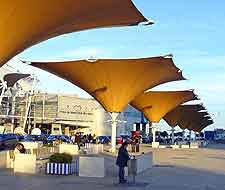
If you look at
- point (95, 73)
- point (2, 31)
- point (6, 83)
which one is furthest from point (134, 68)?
point (6, 83)

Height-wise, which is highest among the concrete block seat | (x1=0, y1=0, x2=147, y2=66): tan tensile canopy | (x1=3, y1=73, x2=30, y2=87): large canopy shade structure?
(x1=3, y1=73, x2=30, y2=87): large canopy shade structure

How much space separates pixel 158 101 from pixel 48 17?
4679 centimetres

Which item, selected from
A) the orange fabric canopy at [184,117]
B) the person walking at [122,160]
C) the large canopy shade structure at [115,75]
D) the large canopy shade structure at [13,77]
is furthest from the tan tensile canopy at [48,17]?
the orange fabric canopy at [184,117]

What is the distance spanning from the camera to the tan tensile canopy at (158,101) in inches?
2457

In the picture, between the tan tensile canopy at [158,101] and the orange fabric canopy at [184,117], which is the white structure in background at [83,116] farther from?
the tan tensile canopy at [158,101]

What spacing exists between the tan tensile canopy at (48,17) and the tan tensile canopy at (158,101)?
4269 centimetres

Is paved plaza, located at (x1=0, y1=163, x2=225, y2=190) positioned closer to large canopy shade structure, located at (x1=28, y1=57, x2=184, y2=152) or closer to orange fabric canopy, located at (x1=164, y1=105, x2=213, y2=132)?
large canopy shade structure, located at (x1=28, y1=57, x2=184, y2=152)

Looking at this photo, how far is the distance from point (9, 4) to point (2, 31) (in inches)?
40.1

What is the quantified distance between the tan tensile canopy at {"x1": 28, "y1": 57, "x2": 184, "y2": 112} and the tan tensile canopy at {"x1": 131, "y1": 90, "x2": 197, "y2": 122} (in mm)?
15847

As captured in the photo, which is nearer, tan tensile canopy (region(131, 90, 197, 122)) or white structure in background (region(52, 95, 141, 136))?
tan tensile canopy (region(131, 90, 197, 122))

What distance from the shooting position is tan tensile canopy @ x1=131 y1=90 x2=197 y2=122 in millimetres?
62406

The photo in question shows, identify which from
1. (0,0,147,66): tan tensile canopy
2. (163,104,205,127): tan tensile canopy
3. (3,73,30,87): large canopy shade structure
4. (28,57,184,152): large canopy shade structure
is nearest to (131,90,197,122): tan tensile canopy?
(3,73,30,87): large canopy shade structure

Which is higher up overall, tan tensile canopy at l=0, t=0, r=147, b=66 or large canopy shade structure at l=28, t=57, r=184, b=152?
large canopy shade structure at l=28, t=57, r=184, b=152

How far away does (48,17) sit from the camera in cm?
1812
